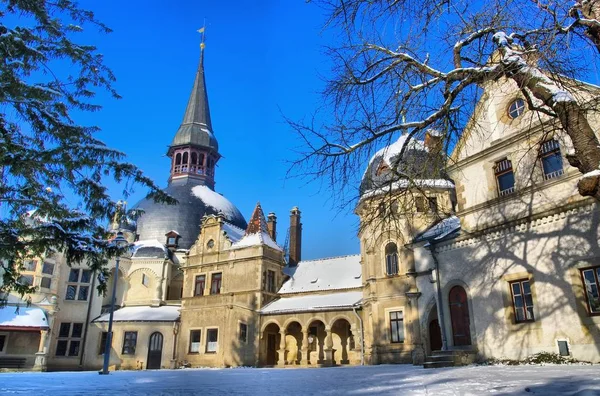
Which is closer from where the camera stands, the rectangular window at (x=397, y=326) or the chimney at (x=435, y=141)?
the chimney at (x=435, y=141)

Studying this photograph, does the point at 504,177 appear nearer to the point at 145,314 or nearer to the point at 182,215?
the point at 145,314

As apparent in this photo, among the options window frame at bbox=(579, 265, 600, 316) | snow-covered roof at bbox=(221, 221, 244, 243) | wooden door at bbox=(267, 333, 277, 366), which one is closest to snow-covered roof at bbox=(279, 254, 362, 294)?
wooden door at bbox=(267, 333, 277, 366)

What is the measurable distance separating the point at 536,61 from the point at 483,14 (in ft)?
4.52

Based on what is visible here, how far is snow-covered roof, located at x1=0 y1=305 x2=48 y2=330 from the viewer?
31.6 meters

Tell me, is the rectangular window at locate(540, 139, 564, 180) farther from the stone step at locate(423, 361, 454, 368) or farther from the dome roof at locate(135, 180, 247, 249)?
the dome roof at locate(135, 180, 247, 249)

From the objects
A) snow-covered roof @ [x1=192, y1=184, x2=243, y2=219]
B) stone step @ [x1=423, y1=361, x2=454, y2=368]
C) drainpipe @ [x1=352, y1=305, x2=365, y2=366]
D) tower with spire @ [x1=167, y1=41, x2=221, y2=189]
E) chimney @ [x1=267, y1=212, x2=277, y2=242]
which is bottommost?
stone step @ [x1=423, y1=361, x2=454, y2=368]

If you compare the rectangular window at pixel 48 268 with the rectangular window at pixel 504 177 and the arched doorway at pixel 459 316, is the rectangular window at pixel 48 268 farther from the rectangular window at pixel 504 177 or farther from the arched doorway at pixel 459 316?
the rectangular window at pixel 504 177

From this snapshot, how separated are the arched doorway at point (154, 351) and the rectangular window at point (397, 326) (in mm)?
18981

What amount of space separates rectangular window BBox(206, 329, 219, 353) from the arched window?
13953 mm

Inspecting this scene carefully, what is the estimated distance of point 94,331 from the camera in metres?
36.8

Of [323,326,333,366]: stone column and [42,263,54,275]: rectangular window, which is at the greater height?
[42,263,54,275]: rectangular window

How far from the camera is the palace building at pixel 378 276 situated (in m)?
13.2

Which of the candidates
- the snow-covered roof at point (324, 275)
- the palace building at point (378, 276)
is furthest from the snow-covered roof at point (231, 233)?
the snow-covered roof at point (324, 275)

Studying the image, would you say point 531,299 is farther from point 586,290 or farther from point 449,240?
point 449,240
